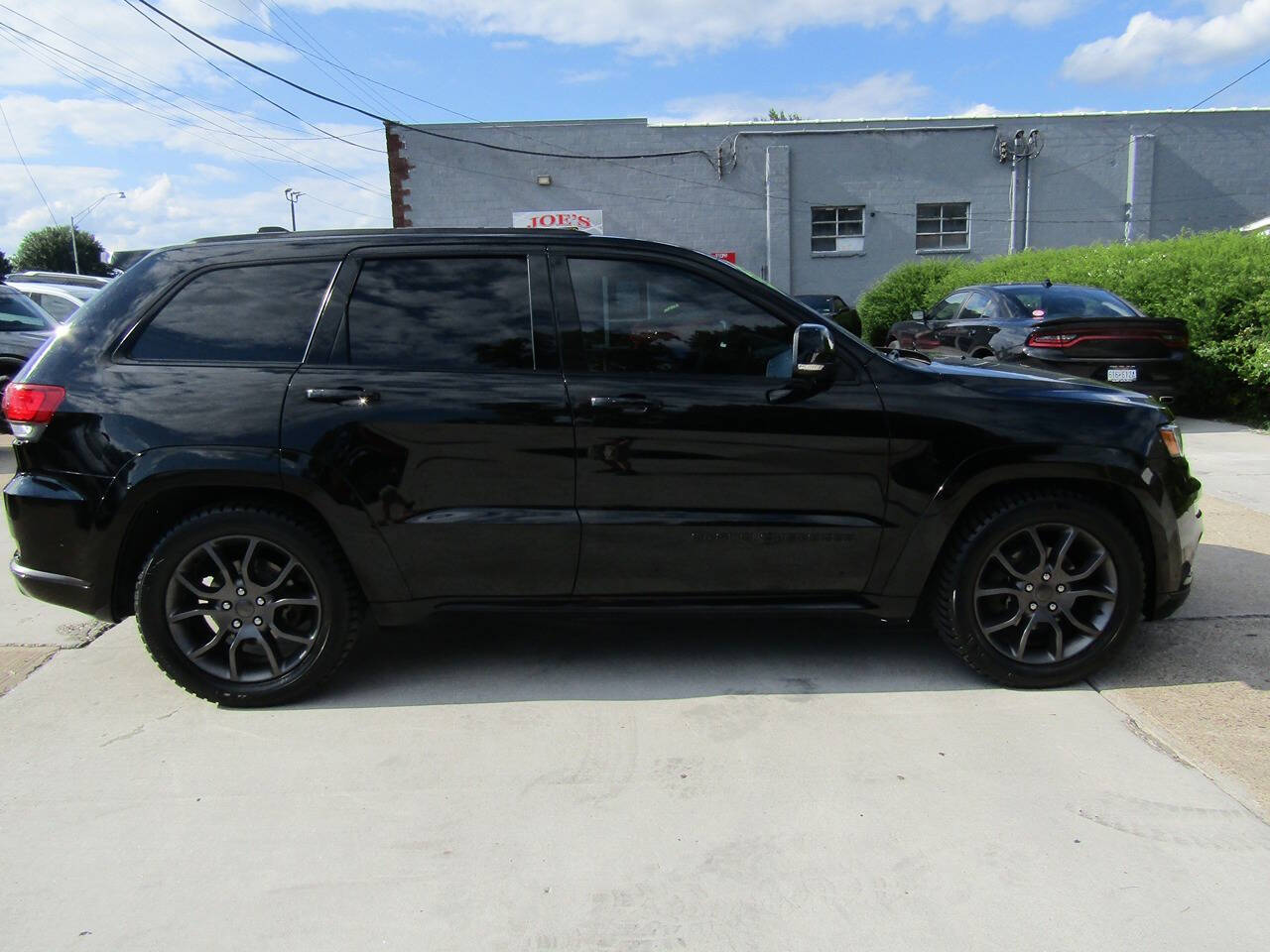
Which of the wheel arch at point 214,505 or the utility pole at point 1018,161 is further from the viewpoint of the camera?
the utility pole at point 1018,161

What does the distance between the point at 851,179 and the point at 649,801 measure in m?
25.6

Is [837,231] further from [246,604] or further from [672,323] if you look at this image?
[246,604]

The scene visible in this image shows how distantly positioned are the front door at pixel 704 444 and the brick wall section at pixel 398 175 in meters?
23.2

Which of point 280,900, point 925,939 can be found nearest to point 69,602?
point 280,900

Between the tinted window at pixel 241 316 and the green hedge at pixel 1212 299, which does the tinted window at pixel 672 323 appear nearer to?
the tinted window at pixel 241 316

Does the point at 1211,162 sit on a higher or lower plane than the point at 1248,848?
higher

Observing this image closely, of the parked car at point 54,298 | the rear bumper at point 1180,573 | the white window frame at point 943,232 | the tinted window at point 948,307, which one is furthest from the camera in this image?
the white window frame at point 943,232

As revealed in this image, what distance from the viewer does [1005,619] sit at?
3.89m

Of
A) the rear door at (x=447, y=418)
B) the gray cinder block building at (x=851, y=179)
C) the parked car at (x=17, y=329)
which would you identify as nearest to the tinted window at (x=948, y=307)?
the rear door at (x=447, y=418)

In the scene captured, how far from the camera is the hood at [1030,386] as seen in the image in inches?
150

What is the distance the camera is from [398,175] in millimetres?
25562

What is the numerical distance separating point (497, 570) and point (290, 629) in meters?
0.91

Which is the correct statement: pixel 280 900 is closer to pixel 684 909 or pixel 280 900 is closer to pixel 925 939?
pixel 684 909

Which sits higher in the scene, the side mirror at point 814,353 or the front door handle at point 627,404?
the side mirror at point 814,353
